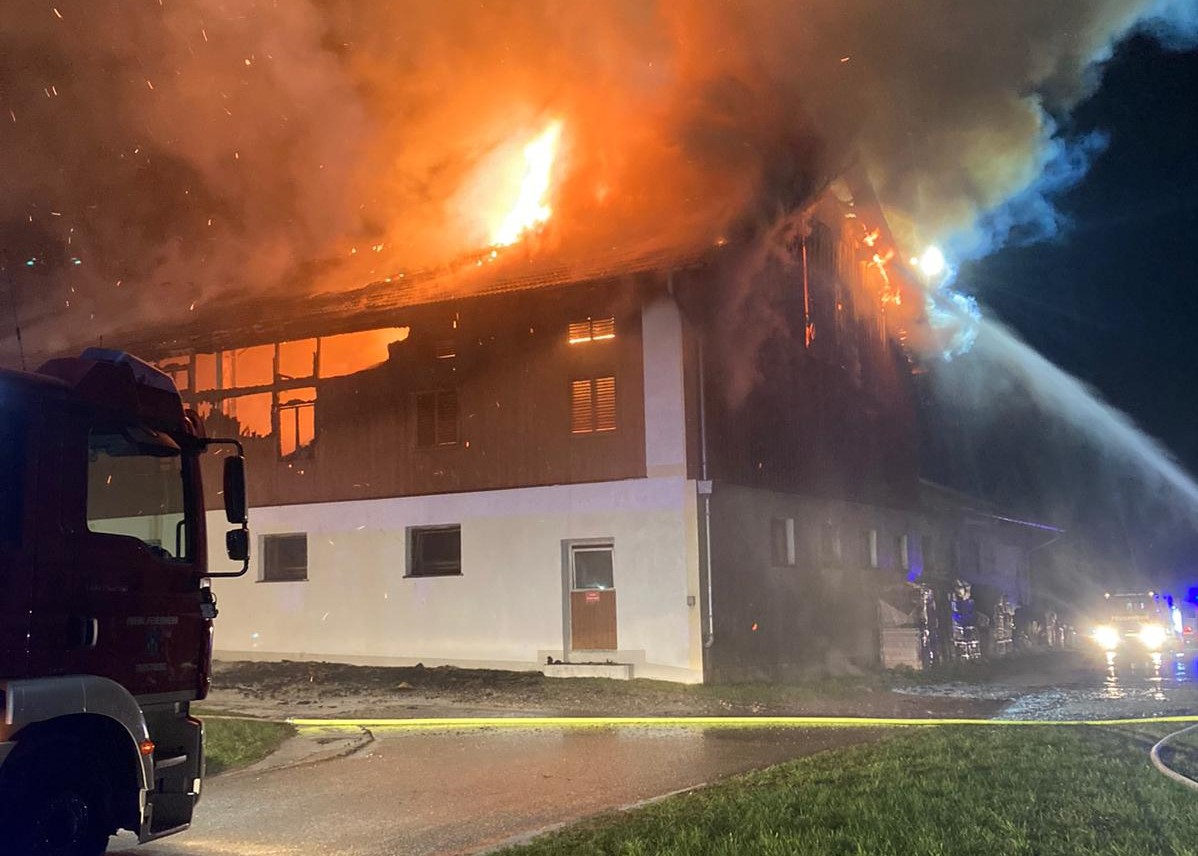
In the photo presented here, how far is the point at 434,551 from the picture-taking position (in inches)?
656

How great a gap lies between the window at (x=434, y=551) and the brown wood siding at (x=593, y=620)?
2174 millimetres

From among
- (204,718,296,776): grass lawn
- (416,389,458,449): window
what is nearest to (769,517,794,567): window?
(416,389,458,449): window

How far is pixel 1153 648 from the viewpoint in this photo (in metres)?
26.7

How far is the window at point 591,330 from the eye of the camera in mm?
15820

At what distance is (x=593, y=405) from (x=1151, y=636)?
19.0 m

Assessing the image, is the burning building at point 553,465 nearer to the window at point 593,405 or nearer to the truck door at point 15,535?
the window at point 593,405

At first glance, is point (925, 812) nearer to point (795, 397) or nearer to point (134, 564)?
point (134, 564)

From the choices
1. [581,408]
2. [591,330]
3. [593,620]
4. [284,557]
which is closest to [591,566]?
[593,620]

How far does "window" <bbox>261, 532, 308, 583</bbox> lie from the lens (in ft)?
58.0

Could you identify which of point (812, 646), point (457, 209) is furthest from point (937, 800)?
point (457, 209)

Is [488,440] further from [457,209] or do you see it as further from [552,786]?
[552,786]

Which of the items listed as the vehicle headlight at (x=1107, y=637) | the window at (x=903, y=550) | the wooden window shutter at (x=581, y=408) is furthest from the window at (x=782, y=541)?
the vehicle headlight at (x=1107, y=637)

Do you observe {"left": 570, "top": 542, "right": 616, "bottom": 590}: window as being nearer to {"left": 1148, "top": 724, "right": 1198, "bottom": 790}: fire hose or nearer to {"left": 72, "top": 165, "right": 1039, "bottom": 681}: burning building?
{"left": 72, "top": 165, "right": 1039, "bottom": 681}: burning building

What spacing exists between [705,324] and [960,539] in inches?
594
